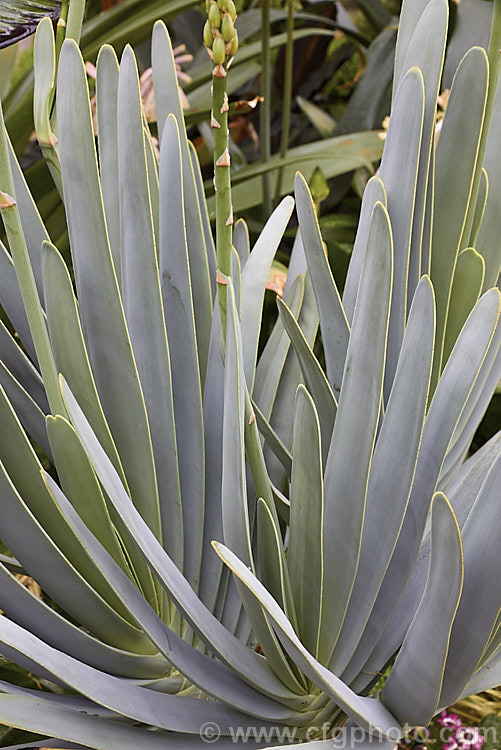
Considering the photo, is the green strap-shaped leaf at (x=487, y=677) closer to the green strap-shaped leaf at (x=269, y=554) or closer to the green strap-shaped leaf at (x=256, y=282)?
the green strap-shaped leaf at (x=269, y=554)

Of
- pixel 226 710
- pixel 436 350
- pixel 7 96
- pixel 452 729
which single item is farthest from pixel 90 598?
pixel 7 96

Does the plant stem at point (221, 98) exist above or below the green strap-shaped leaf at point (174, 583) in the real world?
above

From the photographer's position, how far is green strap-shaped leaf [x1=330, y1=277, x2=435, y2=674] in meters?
0.33

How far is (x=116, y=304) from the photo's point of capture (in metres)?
0.38

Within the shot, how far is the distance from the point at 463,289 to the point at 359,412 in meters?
0.15

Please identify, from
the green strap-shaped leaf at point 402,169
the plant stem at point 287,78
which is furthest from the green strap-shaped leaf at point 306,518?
the plant stem at point 287,78

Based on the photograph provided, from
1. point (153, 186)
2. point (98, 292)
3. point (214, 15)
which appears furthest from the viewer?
point (153, 186)

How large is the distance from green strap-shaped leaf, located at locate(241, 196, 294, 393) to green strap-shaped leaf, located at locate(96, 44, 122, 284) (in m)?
0.08

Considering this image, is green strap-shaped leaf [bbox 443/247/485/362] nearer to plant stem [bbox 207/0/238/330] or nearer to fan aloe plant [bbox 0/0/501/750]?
fan aloe plant [bbox 0/0/501/750]

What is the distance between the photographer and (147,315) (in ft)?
1.33

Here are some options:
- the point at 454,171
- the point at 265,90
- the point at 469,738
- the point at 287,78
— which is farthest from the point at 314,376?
the point at 287,78

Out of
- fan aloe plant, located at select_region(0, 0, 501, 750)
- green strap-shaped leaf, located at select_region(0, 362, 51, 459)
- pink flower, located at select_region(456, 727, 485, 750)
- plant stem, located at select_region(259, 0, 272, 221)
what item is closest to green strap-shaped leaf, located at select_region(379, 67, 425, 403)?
fan aloe plant, located at select_region(0, 0, 501, 750)

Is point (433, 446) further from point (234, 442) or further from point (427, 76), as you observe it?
point (427, 76)

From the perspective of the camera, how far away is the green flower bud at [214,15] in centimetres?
28
